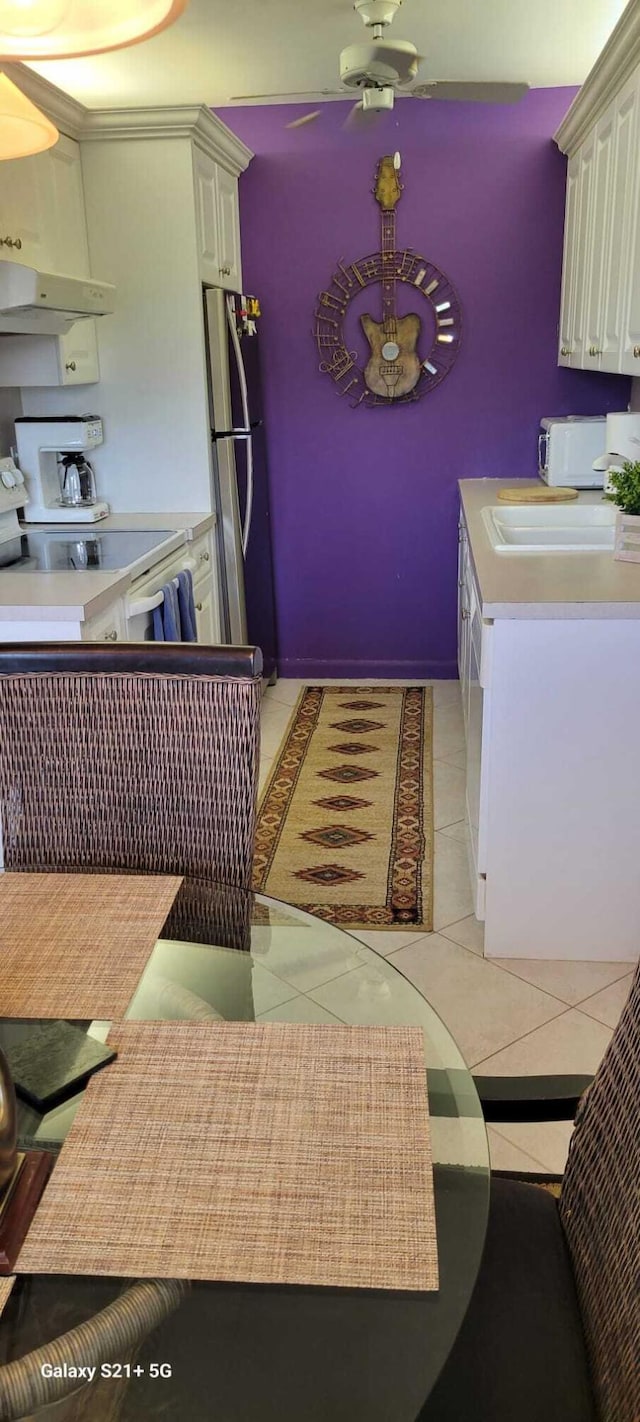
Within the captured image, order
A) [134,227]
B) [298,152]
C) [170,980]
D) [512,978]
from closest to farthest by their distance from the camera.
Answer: [170,980]
[512,978]
[134,227]
[298,152]

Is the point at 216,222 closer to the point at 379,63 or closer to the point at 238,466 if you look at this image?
the point at 238,466

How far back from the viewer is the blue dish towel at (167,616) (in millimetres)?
3246

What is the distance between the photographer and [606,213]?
3.37 m

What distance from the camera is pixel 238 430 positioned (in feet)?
13.5

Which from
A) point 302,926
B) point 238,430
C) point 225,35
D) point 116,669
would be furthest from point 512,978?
point 225,35

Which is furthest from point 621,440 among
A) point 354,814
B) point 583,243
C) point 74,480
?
point 74,480

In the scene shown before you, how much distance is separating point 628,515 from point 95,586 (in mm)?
1417

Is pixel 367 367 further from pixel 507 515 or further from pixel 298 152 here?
pixel 507 515

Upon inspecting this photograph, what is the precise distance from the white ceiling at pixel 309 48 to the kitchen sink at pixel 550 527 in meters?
1.50

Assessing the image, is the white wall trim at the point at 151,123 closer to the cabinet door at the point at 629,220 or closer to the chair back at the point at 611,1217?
the cabinet door at the point at 629,220

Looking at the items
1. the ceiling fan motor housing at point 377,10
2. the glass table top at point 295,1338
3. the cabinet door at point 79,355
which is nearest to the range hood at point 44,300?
the cabinet door at point 79,355

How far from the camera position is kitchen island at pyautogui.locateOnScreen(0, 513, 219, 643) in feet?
8.40

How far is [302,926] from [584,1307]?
0.62 m

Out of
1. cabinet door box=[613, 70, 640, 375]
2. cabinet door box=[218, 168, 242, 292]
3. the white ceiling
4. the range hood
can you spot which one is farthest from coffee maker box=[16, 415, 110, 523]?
cabinet door box=[613, 70, 640, 375]
